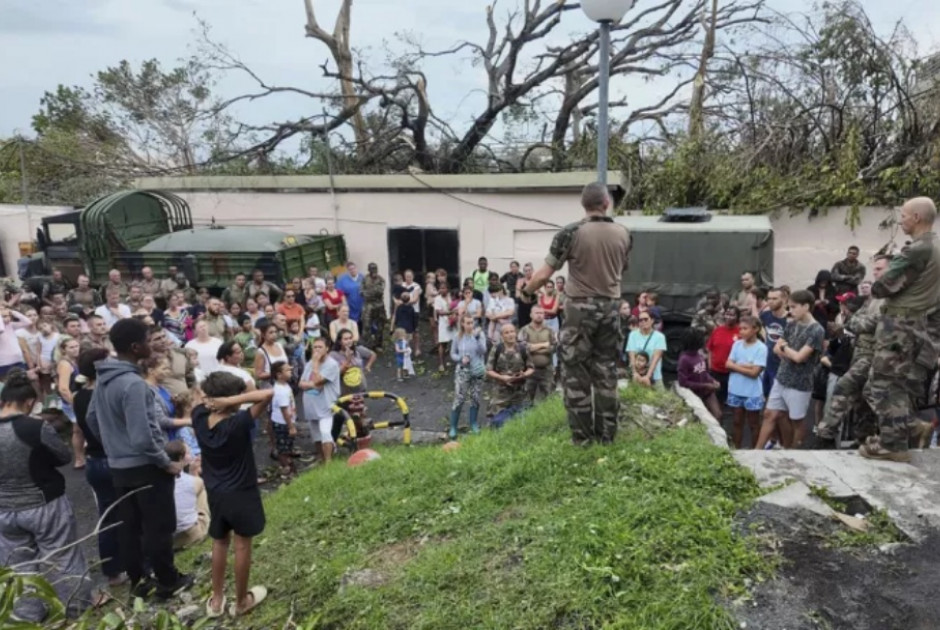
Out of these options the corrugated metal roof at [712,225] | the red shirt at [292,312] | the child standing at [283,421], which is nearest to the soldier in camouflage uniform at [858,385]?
the corrugated metal roof at [712,225]

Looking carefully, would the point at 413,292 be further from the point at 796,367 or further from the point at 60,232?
the point at 60,232

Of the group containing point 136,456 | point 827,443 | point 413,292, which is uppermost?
point 136,456

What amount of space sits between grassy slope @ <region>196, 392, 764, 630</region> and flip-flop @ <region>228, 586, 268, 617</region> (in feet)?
0.19

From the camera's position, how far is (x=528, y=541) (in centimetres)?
370

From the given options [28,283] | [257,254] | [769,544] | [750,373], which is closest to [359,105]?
[257,254]

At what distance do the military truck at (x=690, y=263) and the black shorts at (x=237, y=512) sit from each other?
23.5 ft

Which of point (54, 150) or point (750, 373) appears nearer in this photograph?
point (750, 373)

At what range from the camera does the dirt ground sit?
2863 millimetres

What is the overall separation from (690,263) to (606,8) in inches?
208

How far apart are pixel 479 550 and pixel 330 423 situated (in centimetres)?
390

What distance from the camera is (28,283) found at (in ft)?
42.4

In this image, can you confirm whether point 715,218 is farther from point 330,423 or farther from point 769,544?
point 769,544

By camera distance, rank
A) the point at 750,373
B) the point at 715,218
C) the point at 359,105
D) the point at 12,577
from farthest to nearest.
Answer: the point at 359,105
the point at 715,218
the point at 750,373
the point at 12,577

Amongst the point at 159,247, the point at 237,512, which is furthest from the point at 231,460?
the point at 159,247
